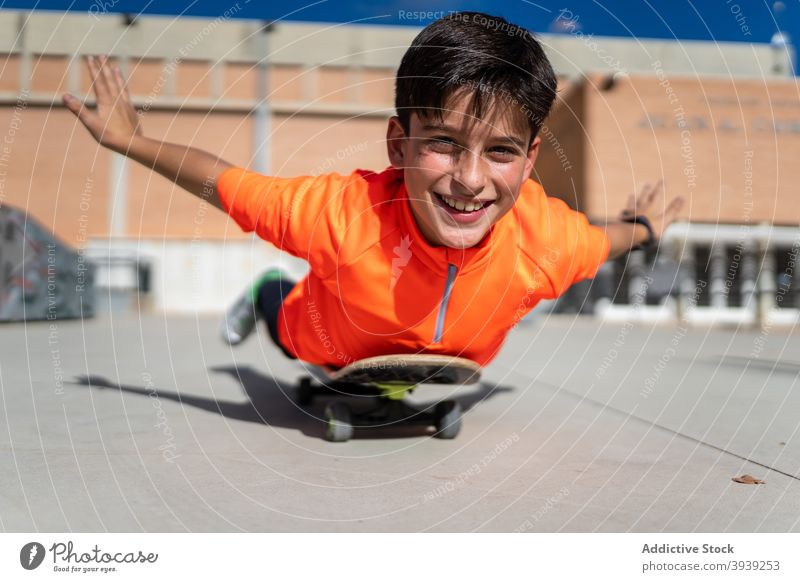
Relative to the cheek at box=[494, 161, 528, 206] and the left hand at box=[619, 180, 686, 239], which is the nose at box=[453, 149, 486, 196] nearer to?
the cheek at box=[494, 161, 528, 206]

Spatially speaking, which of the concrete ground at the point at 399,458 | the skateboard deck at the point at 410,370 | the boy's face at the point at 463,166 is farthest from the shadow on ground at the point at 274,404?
the boy's face at the point at 463,166

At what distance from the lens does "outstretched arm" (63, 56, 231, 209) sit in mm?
2129

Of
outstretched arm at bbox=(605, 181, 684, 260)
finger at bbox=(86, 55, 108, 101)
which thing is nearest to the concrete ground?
outstretched arm at bbox=(605, 181, 684, 260)

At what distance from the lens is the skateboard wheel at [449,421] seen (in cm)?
239

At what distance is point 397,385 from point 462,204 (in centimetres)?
71

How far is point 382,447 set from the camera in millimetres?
2281

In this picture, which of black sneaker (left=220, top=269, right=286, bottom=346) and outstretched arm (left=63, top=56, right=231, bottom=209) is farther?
black sneaker (left=220, top=269, right=286, bottom=346)

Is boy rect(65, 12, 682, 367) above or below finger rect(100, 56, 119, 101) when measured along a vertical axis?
below

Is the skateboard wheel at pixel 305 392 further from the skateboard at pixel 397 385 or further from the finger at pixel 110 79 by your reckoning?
the finger at pixel 110 79

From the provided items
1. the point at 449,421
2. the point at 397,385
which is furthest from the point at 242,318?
the point at 449,421

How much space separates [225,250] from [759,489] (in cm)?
1460

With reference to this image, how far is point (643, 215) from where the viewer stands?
2641 millimetres

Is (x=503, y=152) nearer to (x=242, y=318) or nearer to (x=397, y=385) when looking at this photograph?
(x=397, y=385)
